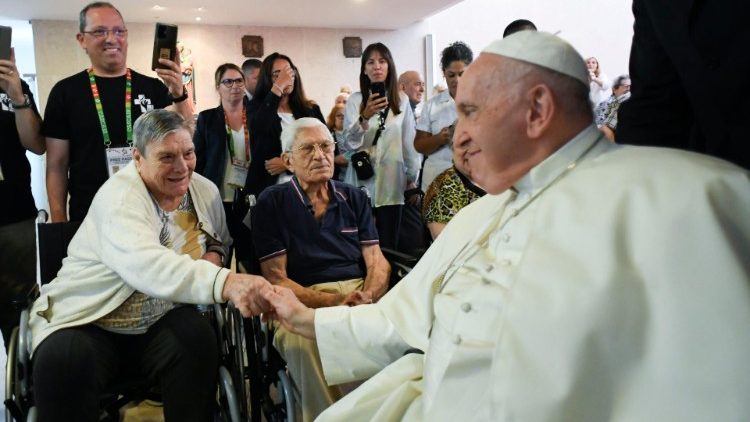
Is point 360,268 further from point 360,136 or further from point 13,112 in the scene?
point 13,112

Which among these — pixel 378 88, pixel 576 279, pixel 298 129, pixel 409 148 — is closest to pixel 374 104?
pixel 378 88

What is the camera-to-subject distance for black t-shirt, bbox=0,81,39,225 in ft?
9.32

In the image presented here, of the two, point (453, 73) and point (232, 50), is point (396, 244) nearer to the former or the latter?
point (453, 73)

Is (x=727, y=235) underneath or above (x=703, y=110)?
underneath

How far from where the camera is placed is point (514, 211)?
1370 mm

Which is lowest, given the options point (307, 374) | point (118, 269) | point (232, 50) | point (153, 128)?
point (307, 374)

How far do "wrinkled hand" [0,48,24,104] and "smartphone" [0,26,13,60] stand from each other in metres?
0.03

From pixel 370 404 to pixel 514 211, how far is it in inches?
21.6

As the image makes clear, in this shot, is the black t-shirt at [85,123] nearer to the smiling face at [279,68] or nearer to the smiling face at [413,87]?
the smiling face at [279,68]

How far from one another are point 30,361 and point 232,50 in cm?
902

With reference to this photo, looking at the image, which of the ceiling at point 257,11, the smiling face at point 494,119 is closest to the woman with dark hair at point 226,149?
the smiling face at point 494,119

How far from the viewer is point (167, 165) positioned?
2242mm

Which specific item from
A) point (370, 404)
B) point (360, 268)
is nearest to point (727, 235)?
point (370, 404)

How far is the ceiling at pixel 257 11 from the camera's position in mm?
8422
